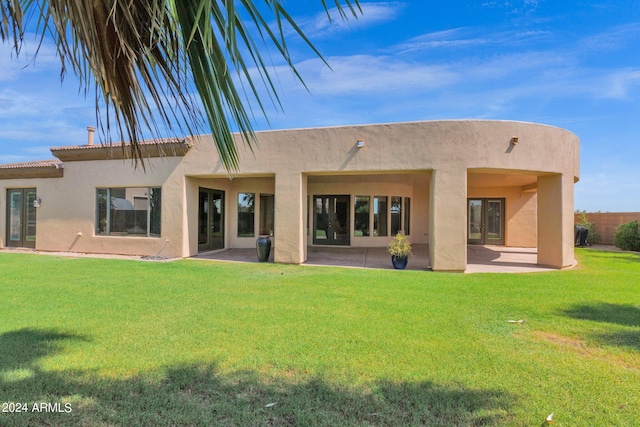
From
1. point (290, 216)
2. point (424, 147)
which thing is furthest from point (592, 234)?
point (290, 216)

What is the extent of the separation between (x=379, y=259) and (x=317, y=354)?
30.7 feet

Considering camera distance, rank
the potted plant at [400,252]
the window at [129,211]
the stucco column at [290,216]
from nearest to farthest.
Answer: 1. the potted plant at [400,252]
2. the stucco column at [290,216]
3. the window at [129,211]

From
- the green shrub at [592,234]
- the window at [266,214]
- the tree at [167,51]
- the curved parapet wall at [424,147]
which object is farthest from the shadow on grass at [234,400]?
the green shrub at [592,234]

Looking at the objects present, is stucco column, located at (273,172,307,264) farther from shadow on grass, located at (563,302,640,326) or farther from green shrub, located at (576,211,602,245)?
green shrub, located at (576,211,602,245)

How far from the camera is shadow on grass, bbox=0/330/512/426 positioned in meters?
2.89

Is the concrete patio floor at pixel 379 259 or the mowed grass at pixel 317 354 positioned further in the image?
the concrete patio floor at pixel 379 259

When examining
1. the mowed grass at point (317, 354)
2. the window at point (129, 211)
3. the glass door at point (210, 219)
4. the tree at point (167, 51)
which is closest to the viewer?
the tree at point (167, 51)

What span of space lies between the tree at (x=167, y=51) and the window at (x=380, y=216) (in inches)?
622

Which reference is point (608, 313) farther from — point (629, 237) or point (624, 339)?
point (629, 237)

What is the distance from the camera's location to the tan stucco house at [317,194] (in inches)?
415

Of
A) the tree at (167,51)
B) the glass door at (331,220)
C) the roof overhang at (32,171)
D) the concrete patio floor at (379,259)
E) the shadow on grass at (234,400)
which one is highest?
the roof overhang at (32,171)

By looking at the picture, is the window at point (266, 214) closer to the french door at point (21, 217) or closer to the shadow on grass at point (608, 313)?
the french door at point (21, 217)

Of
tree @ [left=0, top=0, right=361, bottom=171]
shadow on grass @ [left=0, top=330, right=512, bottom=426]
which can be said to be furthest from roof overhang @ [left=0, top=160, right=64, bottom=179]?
tree @ [left=0, top=0, right=361, bottom=171]

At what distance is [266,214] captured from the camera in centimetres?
1706
